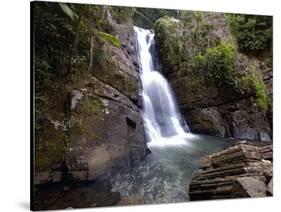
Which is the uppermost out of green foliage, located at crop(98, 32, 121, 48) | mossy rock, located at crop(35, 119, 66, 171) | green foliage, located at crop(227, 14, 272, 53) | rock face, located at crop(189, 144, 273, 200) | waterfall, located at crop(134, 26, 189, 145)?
green foliage, located at crop(227, 14, 272, 53)

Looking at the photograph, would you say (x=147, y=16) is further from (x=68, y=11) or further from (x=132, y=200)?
(x=132, y=200)

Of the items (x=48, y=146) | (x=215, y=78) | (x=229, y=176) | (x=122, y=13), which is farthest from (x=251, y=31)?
(x=48, y=146)

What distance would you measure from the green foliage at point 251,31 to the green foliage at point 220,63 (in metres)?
0.16

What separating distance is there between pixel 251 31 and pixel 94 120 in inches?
82.6

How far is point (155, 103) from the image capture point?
15.9ft

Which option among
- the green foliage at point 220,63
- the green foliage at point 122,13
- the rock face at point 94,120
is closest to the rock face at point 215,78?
the green foliage at point 220,63

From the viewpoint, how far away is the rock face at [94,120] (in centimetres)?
419

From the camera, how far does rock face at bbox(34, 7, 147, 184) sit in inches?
165

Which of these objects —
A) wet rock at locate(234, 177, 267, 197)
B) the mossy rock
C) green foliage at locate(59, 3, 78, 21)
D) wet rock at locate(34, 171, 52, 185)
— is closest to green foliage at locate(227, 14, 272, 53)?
wet rock at locate(234, 177, 267, 197)

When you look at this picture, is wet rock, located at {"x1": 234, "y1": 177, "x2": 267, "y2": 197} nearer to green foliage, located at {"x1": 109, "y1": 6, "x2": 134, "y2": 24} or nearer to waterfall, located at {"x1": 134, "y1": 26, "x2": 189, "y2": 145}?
waterfall, located at {"x1": 134, "y1": 26, "x2": 189, "y2": 145}

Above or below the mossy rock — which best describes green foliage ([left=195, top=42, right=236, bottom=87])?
above

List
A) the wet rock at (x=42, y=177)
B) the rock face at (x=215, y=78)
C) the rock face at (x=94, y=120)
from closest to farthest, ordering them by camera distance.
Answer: the wet rock at (x=42, y=177) → the rock face at (x=94, y=120) → the rock face at (x=215, y=78)

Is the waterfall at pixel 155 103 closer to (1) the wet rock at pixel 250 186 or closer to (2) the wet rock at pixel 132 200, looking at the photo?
(2) the wet rock at pixel 132 200

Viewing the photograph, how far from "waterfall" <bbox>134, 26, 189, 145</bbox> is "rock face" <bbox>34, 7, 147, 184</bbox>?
99 millimetres
